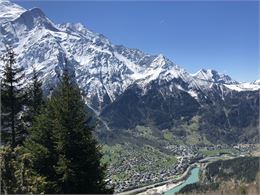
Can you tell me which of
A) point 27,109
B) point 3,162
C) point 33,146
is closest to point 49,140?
point 33,146

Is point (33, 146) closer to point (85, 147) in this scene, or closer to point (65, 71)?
point (85, 147)

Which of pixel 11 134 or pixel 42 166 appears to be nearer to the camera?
pixel 42 166

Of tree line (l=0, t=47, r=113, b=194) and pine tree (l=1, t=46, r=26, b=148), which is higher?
pine tree (l=1, t=46, r=26, b=148)

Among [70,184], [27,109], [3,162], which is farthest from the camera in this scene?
[27,109]

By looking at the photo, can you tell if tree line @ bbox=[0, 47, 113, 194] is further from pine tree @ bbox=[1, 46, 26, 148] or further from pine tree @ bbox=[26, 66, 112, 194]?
pine tree @ bbox=[1, 46, 26, 148]

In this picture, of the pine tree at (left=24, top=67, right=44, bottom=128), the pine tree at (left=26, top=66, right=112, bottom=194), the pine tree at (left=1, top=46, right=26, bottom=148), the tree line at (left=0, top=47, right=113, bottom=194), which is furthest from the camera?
the pine tree at (left=24, top=67, right=44, bottom=128)

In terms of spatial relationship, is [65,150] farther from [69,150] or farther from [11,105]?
[11,105]

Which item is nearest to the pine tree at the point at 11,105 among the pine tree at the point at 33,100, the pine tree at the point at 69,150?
the pine tree at the point at 33,100

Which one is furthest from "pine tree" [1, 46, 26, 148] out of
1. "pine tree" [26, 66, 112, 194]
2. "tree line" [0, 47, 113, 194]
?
"pine tree" [26, 66, 112, 194]
